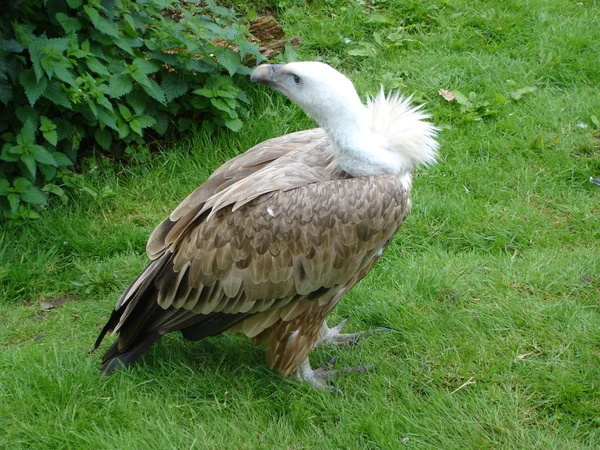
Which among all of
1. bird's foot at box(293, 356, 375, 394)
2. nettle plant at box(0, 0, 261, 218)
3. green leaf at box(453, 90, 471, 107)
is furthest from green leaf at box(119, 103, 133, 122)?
green leaf at box(453, 90, 471, 107)

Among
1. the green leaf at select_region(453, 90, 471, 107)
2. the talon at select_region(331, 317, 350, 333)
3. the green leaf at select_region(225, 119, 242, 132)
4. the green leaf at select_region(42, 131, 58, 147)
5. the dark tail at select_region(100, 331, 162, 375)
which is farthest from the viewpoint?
the green leaf at select_region(453, 90, 471, 107)

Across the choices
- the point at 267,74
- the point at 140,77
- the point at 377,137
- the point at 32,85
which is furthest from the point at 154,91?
the point at 377,137

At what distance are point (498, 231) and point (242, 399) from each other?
6.99 feet

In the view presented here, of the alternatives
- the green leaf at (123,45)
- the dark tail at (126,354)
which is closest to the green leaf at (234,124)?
the green leaf at (123,45)

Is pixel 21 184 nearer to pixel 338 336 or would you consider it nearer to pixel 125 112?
pixel 125 112

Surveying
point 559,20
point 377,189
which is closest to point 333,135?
point 377,189

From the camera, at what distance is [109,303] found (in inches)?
189

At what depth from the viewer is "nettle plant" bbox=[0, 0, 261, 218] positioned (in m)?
5.02

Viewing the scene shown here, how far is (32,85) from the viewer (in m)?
4.96

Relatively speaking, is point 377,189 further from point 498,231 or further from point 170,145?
point 170,145

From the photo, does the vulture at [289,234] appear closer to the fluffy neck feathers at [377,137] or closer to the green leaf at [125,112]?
the fluffy neck feathers at [377,137]

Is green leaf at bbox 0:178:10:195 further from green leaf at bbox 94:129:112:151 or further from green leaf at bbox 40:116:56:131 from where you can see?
green leaf at bbox 94:129:112:151

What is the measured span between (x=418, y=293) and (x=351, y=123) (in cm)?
134

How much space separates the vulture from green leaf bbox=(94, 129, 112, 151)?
5.49 ft
